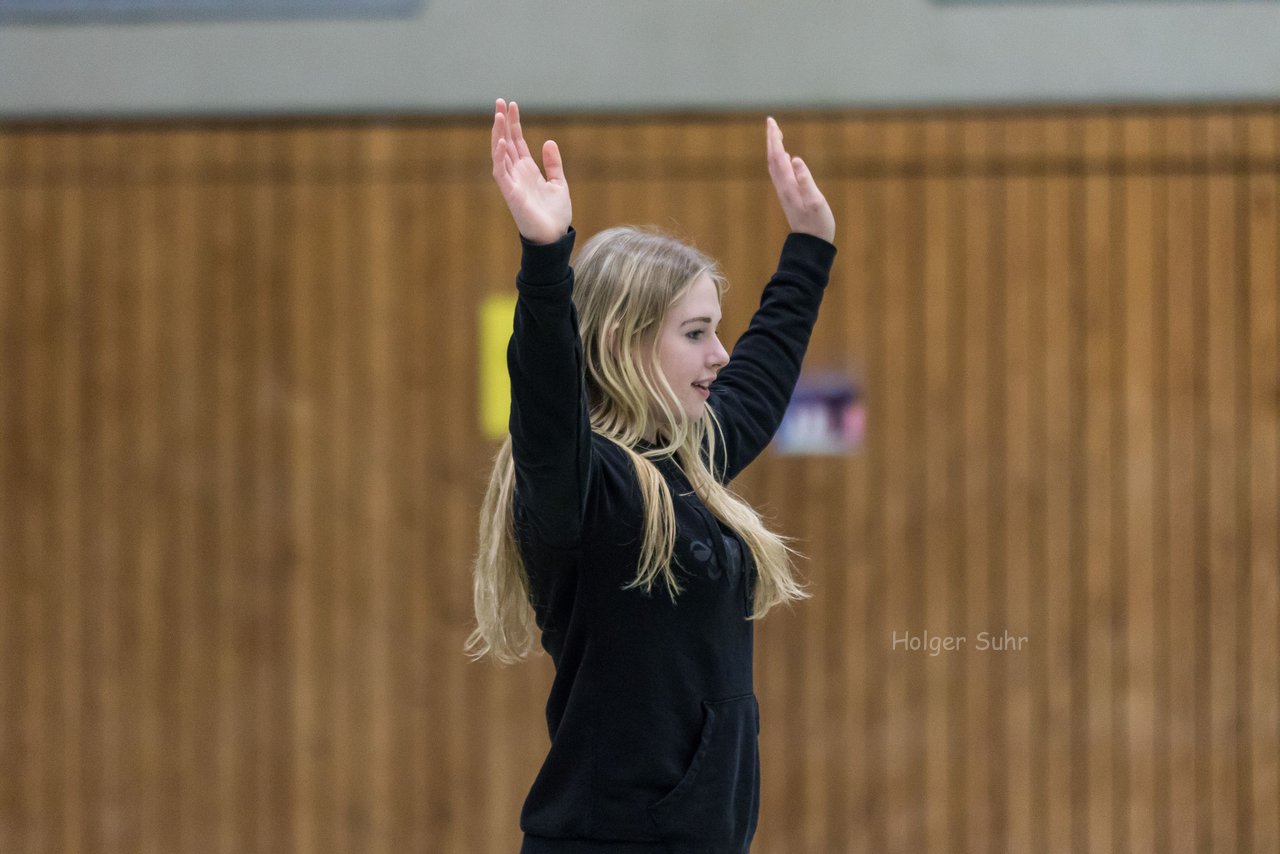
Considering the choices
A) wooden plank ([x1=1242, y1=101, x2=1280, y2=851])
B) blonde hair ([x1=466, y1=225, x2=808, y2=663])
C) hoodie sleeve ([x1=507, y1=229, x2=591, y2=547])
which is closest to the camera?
hoodie sleeve ([x1=507, y1=229, x2=591, y2=547])

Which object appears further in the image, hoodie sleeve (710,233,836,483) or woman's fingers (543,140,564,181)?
hoodie sleeve (710,233,836,483)

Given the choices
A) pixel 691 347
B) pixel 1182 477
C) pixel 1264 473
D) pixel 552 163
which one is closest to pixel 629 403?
pixel 691 347

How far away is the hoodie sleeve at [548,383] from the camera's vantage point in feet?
5.03

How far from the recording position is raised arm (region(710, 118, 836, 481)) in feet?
6.95

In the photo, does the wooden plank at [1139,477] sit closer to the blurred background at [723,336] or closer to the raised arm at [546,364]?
the blurred background at [723,336]

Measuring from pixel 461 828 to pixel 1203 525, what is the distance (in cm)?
248

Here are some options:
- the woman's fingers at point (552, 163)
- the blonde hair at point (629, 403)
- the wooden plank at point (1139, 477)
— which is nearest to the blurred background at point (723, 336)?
the wooden plank at point (1139, 477)

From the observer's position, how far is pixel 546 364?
1.54 meters

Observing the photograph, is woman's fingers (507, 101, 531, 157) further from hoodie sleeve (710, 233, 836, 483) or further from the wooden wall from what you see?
the wooden wall

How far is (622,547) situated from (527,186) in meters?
0.45

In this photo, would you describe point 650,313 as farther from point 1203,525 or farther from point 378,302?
point 1203,525

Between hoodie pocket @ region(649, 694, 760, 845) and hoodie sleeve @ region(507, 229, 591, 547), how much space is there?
0.36 metres

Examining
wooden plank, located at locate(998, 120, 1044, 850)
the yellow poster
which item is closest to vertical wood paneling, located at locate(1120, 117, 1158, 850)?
wooden plank, located at locate(998, 120, 1044, 850)

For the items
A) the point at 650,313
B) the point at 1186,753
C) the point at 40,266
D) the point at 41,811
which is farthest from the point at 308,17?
the point at 1186,753
